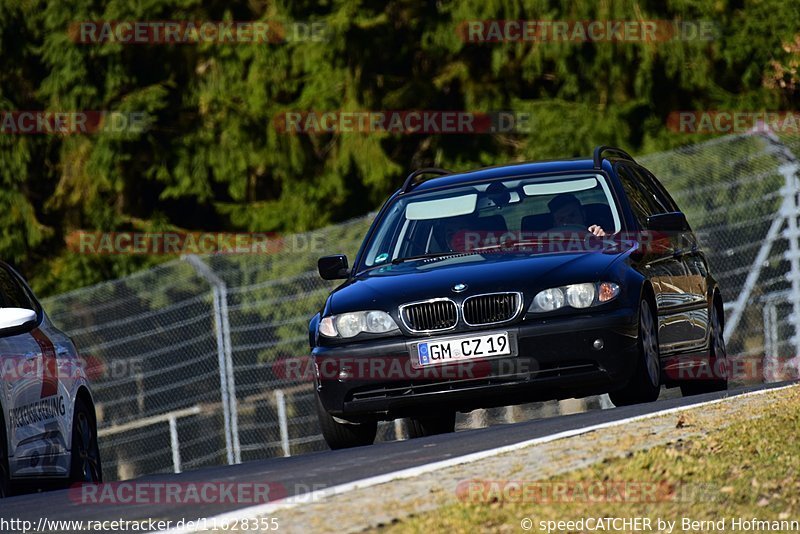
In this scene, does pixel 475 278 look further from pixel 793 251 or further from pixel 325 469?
pixel 793 251

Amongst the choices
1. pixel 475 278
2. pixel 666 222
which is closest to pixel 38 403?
pixel 475 278

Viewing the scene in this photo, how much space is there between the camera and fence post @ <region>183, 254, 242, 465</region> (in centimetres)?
1569

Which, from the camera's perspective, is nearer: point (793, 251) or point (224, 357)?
point (793, 251)

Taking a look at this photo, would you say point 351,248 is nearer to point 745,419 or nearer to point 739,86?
point 745,419

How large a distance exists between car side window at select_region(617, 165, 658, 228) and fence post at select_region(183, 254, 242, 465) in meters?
4.90

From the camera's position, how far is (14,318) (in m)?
9.09

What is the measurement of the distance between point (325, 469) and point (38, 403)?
253cm

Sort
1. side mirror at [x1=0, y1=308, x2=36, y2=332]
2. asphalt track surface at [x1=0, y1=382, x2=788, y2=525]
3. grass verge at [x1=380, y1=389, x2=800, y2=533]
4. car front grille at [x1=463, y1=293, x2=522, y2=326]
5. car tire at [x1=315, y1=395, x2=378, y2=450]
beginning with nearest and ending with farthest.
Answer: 1. grass verge at [x1=380, y1=389, x2=800, y2=533]
2. asphalt track surface at [x1=0, y1=382, x2=788, y2=525]
3. side mirror at [x1=0, y1=308, x2=36, y2=332]
4. car front grille at [x1=463, y1=293, x2=522, y2=326]
5. car tire at [x1=315, y1=395, x2=378, y2=450]

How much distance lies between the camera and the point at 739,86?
27.7 metres

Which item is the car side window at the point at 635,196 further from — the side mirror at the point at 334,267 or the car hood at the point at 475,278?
the side mirror at the point at 334,267

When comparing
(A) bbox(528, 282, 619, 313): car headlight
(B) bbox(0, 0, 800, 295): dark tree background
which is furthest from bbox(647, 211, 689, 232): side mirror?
(B) bbox(0, 0, 800, 295): dark tree background

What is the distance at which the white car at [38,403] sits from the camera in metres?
9.23

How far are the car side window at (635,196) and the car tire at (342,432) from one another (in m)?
2.23

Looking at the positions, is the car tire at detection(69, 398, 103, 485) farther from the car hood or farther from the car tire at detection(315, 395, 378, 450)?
the car hood
